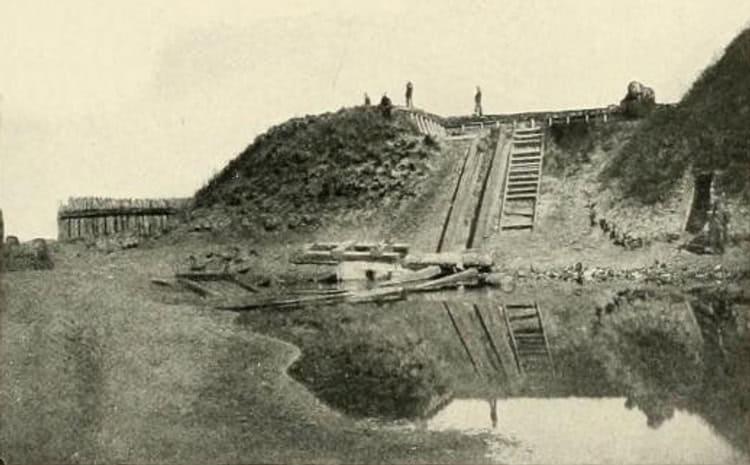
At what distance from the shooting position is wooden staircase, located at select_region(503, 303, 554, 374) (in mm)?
5629

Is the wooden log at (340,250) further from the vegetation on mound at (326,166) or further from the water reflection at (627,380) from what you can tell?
the water reflection at (627,380)

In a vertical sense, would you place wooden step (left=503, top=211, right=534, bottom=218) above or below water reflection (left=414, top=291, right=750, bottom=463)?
above

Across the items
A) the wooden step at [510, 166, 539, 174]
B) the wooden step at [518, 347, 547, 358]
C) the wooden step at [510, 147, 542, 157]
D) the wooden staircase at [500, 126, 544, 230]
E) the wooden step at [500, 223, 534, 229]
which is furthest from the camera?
the wooden step at [510, 147, 542, 157]

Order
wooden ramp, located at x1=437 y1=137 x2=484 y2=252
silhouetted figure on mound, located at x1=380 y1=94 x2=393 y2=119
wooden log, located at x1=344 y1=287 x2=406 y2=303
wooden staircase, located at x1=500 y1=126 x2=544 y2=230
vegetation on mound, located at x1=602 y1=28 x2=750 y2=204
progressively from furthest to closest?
silhouetted figure on mound, located at x1=380 y1=94 x2=393 y2=119, wooden staircase, located at x1=500 y1=126 x2=544 y2=230, wooden ramp, located at x1=437 y1=137 x2=484 y2=252, wooden log, located at x1=344 y1=287 x2=406 y2=303, vegetation on mound, located at x1=602 y1=28 x2=750 y2=204

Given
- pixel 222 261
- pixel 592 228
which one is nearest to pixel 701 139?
pixel 592 228

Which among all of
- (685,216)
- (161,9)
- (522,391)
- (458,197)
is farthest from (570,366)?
(161,9)

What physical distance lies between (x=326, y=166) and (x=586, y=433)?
174 inches

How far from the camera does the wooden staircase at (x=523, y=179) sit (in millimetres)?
7922

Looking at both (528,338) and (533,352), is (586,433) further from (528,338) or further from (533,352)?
(528,338)

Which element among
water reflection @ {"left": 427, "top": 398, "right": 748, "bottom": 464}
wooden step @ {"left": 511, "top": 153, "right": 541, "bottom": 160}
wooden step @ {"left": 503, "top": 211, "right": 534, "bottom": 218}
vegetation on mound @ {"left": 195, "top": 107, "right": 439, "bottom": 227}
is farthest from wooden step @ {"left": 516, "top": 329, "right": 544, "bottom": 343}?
wooden step @ {"left": 511, "top": 153, "right": 541, "bottom": 160}

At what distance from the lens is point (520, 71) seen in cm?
622

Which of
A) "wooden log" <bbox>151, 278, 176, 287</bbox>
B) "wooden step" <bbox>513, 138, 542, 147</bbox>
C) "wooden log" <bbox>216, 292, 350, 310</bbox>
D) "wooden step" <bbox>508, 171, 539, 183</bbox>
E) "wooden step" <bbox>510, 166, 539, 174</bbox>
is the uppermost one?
"wooden step" <bbox>513, 138, 542, 147</bbox>

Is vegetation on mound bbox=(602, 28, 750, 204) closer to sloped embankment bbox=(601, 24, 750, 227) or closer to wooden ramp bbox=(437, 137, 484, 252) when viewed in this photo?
sloped embankment bbox=(601, 24, 750, 227)

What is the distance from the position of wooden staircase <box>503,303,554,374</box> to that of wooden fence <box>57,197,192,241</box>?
261 cm
